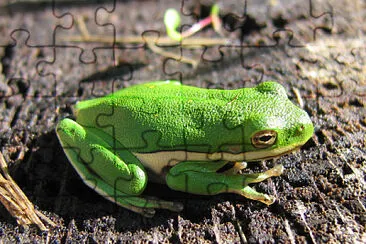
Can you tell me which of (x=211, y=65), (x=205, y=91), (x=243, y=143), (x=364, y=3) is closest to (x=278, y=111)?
(x=243, y=143)

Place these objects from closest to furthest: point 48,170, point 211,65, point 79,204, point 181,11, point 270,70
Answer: point 79,204, point 48,170, point 270,70, point 211,65, point 181,11

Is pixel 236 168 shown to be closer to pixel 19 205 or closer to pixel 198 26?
pixel 19 205

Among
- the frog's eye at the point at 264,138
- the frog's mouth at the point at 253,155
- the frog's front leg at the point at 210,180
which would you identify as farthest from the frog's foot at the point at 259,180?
the frog's eye at the point at 264,138

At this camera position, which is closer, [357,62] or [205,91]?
[205,91]

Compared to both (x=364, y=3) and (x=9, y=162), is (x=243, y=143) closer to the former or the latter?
(x=9, y=162)

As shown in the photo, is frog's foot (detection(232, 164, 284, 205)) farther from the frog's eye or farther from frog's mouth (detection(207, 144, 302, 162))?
the frog's eye

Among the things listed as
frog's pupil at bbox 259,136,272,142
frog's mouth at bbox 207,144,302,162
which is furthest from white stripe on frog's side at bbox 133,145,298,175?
frog's pupil at bbox 259,136,272,142

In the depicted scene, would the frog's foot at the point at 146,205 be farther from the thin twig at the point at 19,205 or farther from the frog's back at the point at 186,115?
the thin twig at the point at 19,205
